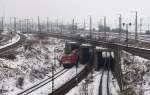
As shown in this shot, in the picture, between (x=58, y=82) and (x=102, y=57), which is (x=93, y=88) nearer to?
(x=58, y=82)

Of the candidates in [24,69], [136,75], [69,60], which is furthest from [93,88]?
[69,60]

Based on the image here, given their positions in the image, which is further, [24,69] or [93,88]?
[24,69]

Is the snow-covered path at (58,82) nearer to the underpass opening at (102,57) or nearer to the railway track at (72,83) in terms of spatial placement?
the railway track at (72,83)

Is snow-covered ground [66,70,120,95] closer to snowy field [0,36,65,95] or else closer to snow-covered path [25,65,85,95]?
snow-covered path [25,65,85,95]

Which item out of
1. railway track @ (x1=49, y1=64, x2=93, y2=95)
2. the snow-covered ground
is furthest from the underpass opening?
the snow-covered ground

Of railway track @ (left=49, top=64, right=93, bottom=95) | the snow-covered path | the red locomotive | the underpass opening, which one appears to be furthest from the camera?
the red locomotive

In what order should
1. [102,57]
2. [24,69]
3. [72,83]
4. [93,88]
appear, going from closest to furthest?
1. [93,88]
2. [72,83]
3. [24,69]
4. [102,57]

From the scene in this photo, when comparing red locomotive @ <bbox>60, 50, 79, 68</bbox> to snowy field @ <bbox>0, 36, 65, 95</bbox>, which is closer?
snowy field @ <bbox>0, 36, 65, 95</bbox>

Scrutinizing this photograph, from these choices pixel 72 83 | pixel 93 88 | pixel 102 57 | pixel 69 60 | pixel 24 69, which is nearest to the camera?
pixel 93 88

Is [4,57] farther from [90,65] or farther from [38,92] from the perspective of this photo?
[90,65]

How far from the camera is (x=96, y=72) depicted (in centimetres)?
5519

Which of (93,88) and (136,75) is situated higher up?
(136,75)

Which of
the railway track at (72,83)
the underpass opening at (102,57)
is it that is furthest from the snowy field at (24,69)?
the underpass opening at (102,57)

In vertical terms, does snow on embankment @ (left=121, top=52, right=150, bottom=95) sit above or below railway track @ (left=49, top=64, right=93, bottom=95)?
above
